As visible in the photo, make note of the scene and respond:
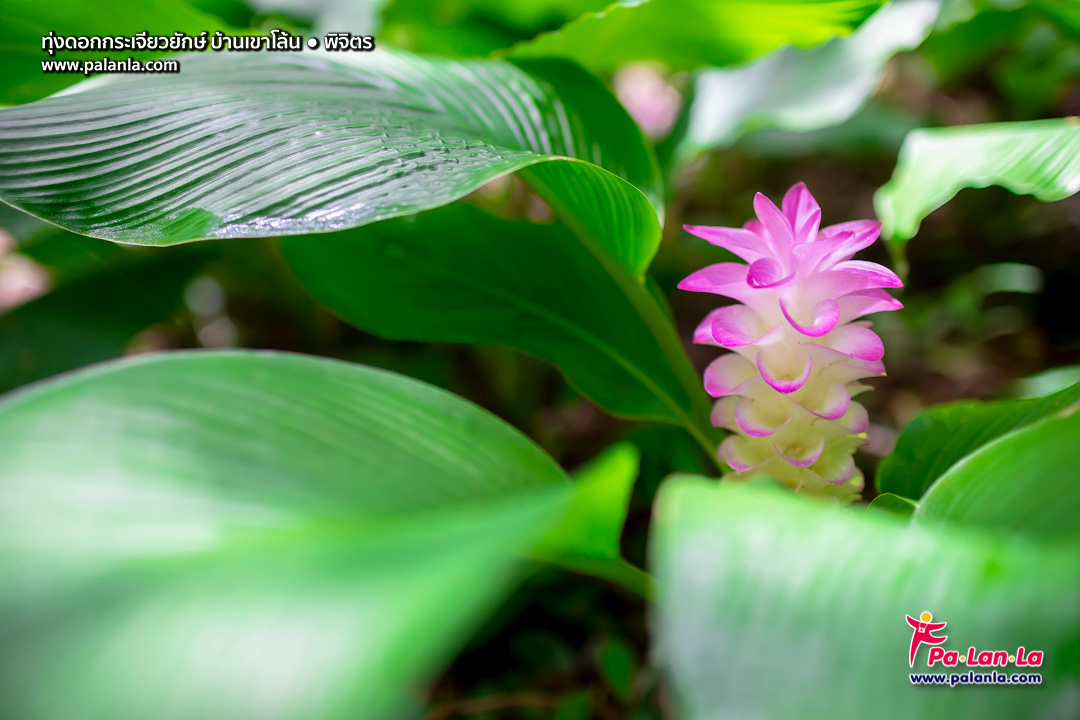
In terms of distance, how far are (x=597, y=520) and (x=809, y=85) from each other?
2.85 feet

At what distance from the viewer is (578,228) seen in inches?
23.6

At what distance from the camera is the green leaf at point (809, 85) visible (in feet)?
2.79

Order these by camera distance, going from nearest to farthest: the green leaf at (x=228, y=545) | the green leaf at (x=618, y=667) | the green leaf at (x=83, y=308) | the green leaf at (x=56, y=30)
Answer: the green leaf at (x=228, y=545) → the green leaf at (x=56, y=30) → the green leaf at (x=618, y=667) → the green leaf at (x=83, y=308)

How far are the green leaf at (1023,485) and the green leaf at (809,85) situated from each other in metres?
0.67

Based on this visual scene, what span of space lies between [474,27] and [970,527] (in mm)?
989

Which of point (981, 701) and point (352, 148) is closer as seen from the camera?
point (981, 701)

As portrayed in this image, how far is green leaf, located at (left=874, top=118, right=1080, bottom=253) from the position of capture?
49 centimetres

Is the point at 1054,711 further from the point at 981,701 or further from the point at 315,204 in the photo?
the point at 315,204

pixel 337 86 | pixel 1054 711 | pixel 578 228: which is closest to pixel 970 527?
pixel 1054 711

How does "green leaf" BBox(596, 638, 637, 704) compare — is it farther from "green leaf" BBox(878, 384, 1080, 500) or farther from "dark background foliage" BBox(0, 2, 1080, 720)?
"green leaf" BBox(878, 384, 1080, 500)

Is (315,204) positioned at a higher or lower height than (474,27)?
lower

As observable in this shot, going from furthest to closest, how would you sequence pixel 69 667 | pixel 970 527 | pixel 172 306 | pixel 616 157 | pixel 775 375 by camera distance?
pixel 172 306, pixel 616 157, pixel 775 375, pixel 970 527, pixel 69 667

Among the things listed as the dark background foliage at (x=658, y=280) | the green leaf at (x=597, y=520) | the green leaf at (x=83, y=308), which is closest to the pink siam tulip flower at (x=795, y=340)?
the green leaf at (x=597, y=520)

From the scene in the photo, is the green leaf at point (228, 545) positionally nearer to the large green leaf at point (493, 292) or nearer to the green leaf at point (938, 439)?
the large green leaf at point (493, 292)
